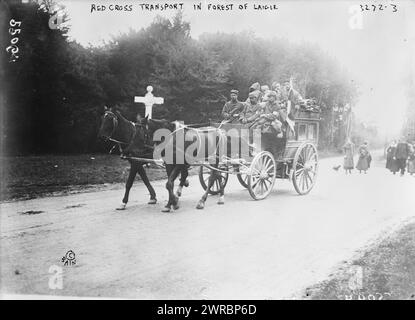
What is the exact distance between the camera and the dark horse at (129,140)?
5547 millimetres

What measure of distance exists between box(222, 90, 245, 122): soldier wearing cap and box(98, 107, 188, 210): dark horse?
117 cm

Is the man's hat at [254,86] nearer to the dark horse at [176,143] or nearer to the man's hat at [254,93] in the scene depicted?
the man's hat at [254,93]

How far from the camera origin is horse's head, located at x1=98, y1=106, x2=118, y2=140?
18.1 feet

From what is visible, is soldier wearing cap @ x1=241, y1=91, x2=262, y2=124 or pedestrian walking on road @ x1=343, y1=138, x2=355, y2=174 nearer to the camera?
soldier wearing cap @ x1=241, y1=91, x2=262, y2=124

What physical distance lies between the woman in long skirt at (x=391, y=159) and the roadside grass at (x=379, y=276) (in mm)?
1091

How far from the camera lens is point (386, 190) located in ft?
19.7

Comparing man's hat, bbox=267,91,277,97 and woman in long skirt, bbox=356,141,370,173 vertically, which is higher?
man's hat, bbox=267,91,277,97

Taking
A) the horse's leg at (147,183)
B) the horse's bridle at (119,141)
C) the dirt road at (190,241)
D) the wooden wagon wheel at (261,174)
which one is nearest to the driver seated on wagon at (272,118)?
the wooden wagon wheel at (261,174)

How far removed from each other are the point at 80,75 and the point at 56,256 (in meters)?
2.47

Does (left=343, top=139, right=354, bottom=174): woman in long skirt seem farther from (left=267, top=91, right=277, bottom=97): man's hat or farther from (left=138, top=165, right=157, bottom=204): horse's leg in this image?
(left=138, top=165, right=157, bottom=204): horse's leg

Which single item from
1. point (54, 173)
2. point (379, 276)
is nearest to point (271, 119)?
point (379, 276)

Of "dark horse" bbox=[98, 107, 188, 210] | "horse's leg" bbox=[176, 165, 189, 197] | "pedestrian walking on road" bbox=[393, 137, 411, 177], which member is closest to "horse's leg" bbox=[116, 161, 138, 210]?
"dark horse" bbox=[98, 107, 188, 210]

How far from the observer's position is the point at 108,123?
555 centimetres
